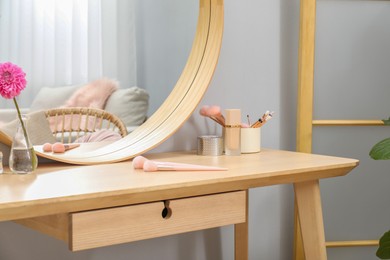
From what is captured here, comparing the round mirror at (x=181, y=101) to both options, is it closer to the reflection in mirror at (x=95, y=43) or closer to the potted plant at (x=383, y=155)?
the reflection in mirror at (x=95, y=43)

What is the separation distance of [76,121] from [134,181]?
17.3 inches

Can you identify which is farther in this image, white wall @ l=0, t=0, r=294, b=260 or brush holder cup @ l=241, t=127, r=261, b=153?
white wall @ l=0, t=0, r=294, b=260

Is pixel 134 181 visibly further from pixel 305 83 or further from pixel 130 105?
pixel 305 83

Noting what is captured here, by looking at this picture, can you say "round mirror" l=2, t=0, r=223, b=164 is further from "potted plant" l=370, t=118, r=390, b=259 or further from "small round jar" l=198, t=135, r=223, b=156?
"potted plant" l=370, t=118, r=390, b=259

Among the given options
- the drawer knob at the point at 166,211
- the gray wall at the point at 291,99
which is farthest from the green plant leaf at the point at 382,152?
the drawer knob at the point at 166,211

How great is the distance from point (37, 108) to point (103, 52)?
11.3 inches

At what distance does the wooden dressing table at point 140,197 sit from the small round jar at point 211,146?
0.42 ft

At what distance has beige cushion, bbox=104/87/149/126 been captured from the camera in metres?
1.92

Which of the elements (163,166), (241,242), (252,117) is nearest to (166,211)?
(163,166)

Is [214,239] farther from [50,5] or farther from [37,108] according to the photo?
[50,5]

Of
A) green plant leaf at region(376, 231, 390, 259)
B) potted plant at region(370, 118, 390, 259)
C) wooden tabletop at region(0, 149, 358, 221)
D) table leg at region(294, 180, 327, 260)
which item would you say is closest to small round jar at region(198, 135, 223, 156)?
wooden tabletop at region(0, 149, 358, 221)

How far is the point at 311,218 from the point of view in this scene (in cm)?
192

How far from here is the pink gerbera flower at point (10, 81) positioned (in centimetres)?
154

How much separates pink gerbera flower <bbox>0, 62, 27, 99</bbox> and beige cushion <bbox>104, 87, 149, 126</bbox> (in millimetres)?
378
